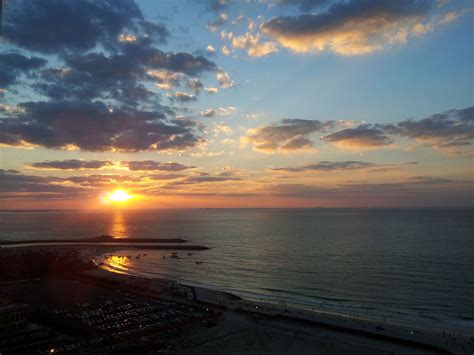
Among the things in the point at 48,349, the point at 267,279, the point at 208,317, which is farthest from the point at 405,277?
the point at 48,349

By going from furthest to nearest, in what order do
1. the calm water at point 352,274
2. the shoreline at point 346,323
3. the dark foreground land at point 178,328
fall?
the calm water at point 352,274 < the shoreline at point 346,323 < the dark foreground land at point 178,328

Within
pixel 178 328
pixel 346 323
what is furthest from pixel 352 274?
pixel 178 328

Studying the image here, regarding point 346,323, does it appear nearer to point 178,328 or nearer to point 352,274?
point 178,328

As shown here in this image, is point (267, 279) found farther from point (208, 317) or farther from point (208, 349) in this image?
point (208, 349)

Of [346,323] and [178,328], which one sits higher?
[178,328]

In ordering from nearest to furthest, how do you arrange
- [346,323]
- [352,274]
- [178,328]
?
[178,328]
[346,323]
[352,274]

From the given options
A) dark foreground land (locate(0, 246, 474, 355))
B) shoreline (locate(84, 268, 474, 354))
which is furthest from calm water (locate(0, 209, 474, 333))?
dark foreground land (locate(0, 246, 474, 355))

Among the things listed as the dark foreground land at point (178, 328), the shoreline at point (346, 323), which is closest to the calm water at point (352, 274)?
the shoreline at point (346, 323)

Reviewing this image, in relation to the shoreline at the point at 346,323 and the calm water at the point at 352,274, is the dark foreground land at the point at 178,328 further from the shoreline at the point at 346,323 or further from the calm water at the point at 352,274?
the calm water at the point at 352,274

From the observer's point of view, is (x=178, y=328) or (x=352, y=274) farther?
(x=352, y=274)
